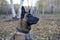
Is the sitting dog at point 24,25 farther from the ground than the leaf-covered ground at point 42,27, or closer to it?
farther from the ground

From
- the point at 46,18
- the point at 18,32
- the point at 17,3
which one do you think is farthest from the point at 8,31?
the point at 18,32

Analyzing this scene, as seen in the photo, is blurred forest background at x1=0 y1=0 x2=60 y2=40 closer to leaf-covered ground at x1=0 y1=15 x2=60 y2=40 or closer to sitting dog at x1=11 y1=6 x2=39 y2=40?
leaf-covered ground at x1=0 y1=15 x2=60 y2=40

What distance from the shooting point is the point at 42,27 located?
80.8 inches

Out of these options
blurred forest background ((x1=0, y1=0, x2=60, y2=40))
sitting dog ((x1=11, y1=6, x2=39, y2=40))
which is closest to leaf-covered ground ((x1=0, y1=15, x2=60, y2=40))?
blurred forest background ((x1=0, y1=0, x2=60, y2=40))

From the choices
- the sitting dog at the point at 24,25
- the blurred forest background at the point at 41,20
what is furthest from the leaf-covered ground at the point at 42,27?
the sitting dog at the point at 24,25

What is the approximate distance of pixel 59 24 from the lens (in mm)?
2043

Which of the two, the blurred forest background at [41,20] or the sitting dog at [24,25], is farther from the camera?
the blurred forest background at [41,20]

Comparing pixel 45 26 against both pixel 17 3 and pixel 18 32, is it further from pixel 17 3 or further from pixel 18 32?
pixel 18 32

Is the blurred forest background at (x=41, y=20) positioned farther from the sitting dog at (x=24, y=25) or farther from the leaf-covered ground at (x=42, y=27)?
the sitting dog at (x=24, y=25)

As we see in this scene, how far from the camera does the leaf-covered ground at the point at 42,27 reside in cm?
200

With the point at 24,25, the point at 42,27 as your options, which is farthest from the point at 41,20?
the point at 24,25

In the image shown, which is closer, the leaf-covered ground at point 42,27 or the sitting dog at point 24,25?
the sitting dog at point 24,25

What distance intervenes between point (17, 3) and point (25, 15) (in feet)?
2.24

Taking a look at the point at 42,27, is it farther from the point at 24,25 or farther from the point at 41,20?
the point at 24,25
